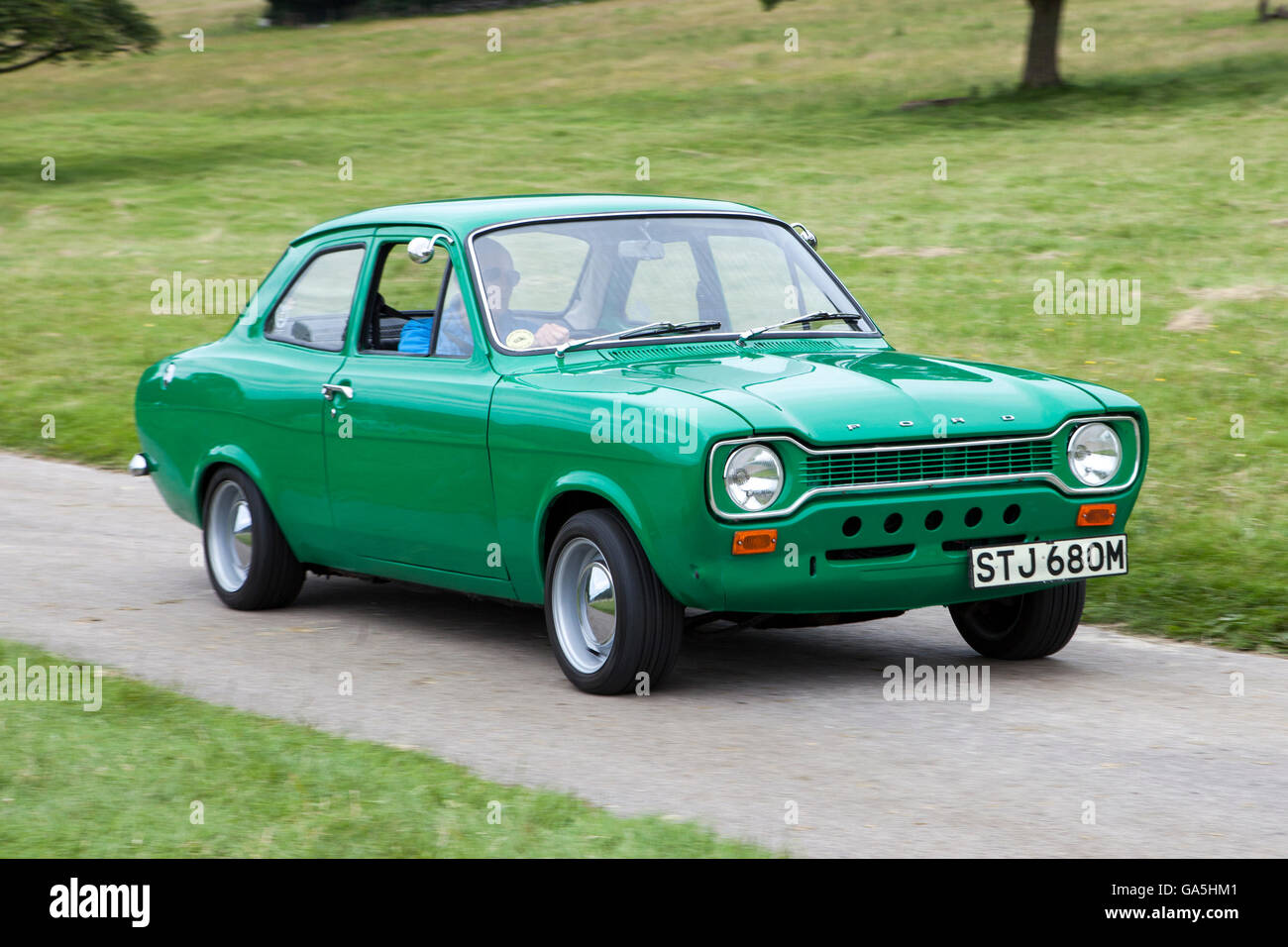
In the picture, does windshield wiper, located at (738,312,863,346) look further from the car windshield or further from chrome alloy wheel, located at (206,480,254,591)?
chrome alloy wheel, located at (206,480,254,591)

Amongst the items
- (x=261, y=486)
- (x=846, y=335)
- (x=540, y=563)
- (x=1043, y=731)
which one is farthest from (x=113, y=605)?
(x=1043, y=731)

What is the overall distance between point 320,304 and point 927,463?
126 inches

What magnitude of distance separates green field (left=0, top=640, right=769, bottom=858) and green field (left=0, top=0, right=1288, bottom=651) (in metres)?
3.82

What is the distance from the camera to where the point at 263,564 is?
27.7 feet

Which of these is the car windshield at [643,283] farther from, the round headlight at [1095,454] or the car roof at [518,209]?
the round headlight at [1095,454]

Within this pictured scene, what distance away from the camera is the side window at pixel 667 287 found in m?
7.42

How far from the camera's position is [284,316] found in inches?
337

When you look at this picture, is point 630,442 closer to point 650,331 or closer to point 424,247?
point 650,331

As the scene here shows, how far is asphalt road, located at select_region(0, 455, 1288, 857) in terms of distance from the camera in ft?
16.9

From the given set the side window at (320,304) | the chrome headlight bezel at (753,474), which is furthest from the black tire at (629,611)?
the side window at (320,304)

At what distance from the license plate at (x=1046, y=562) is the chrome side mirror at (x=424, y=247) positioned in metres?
2.54
